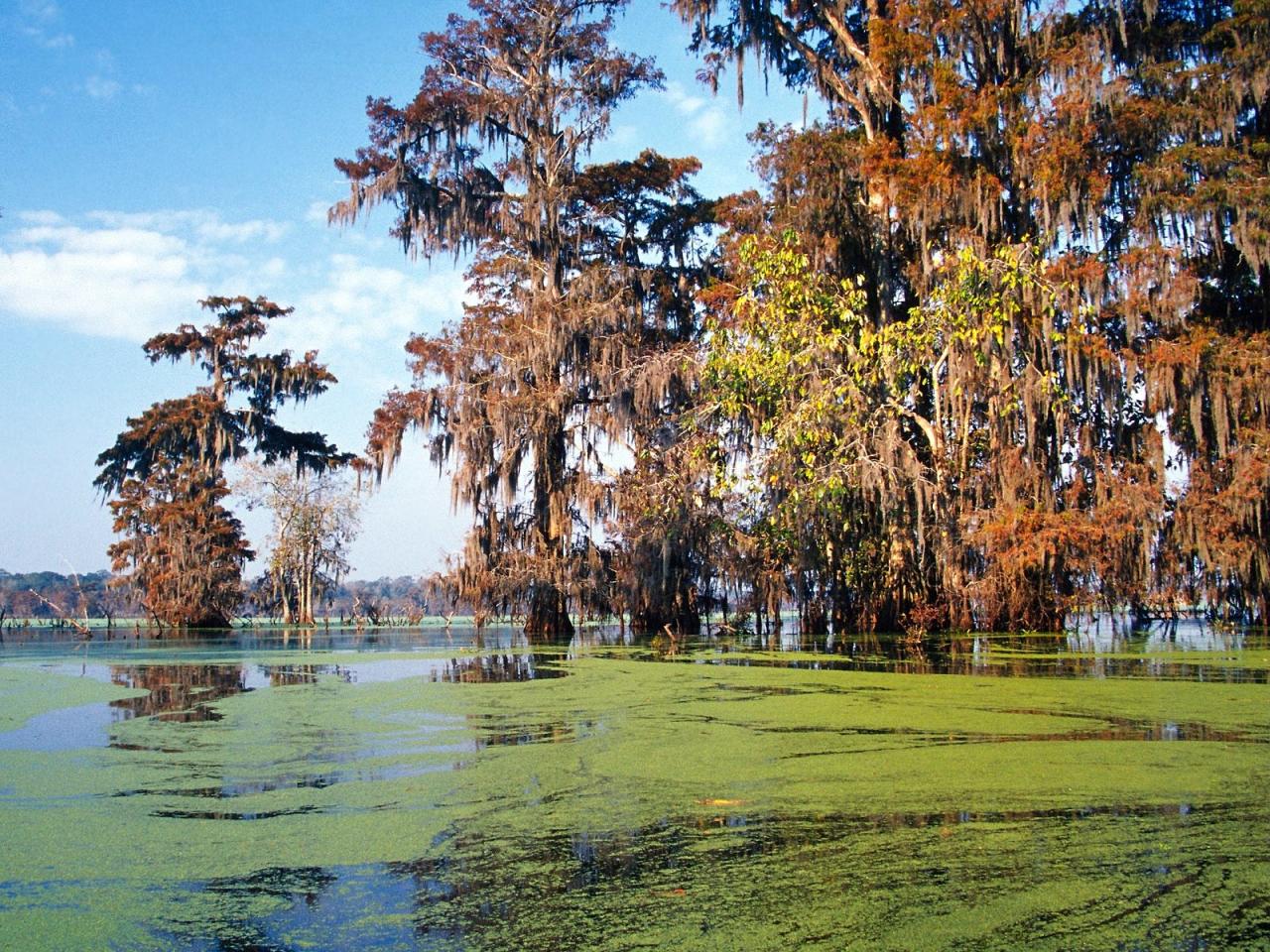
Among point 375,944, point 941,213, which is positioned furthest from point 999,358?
point 375,944

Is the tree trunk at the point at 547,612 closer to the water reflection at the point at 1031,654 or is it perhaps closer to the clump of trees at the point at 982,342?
the clump of trees at the point at 982,342

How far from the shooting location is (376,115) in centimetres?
1908

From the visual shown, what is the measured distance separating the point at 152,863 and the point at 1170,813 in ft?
9.85

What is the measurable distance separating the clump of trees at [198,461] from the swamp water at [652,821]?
22.2 meters

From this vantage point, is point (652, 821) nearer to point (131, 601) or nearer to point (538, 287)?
point (538, 287)

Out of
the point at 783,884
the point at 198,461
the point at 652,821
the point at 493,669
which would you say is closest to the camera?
the point at 783,884

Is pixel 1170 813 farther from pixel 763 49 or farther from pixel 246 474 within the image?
pixel 246 474

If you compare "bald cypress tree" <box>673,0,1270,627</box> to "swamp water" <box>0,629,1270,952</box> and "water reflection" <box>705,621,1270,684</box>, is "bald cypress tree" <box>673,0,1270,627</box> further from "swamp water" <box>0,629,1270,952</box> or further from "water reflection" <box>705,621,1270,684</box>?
"swamp water" <box>0,629,1270,952</box>

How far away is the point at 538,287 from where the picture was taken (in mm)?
19938

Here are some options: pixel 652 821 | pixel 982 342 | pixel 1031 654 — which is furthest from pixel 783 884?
pixel 982 342

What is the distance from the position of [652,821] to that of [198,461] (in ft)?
90.6

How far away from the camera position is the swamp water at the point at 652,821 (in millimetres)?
2293

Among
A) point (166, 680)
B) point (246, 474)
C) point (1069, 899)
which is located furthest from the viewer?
point (246, 474)

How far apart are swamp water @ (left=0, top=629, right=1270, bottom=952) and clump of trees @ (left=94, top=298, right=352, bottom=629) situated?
72.8 feet
